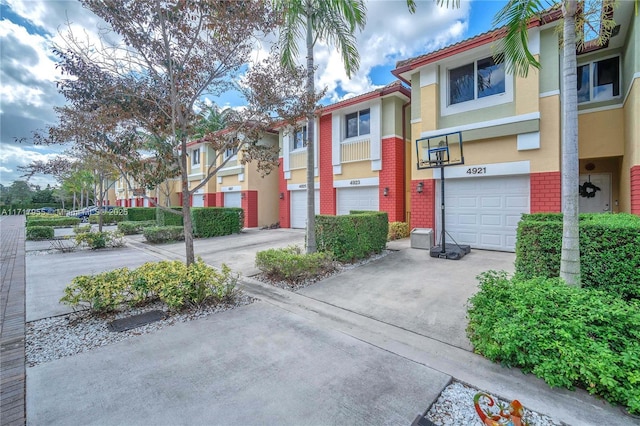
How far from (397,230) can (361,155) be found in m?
4.02

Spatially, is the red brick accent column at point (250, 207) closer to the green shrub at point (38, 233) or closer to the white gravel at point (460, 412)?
the green shrub at point (38, 233)

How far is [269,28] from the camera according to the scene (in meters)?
5.65

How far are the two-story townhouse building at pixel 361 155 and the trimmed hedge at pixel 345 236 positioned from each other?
4687 millimetres

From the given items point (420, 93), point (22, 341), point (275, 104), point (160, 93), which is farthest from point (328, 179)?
point (22, 341)

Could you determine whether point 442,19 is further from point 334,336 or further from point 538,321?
point 334,336

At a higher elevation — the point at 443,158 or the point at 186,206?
the point at 443,158

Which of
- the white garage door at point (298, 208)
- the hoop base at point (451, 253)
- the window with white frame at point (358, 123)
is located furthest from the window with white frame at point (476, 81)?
the white garage door at point (298, 208)

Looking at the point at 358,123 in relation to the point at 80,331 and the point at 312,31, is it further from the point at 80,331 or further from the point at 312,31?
the point at 80,331

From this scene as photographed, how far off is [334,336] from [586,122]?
10860 millimetres

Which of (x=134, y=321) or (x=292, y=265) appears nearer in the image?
(x=134, y=321)

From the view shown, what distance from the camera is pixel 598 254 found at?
3734mm

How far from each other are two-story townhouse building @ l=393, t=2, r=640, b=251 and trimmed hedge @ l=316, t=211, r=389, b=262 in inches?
144

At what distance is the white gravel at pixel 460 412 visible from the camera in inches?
90.1

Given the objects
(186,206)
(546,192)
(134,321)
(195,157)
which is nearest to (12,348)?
(134,321)
